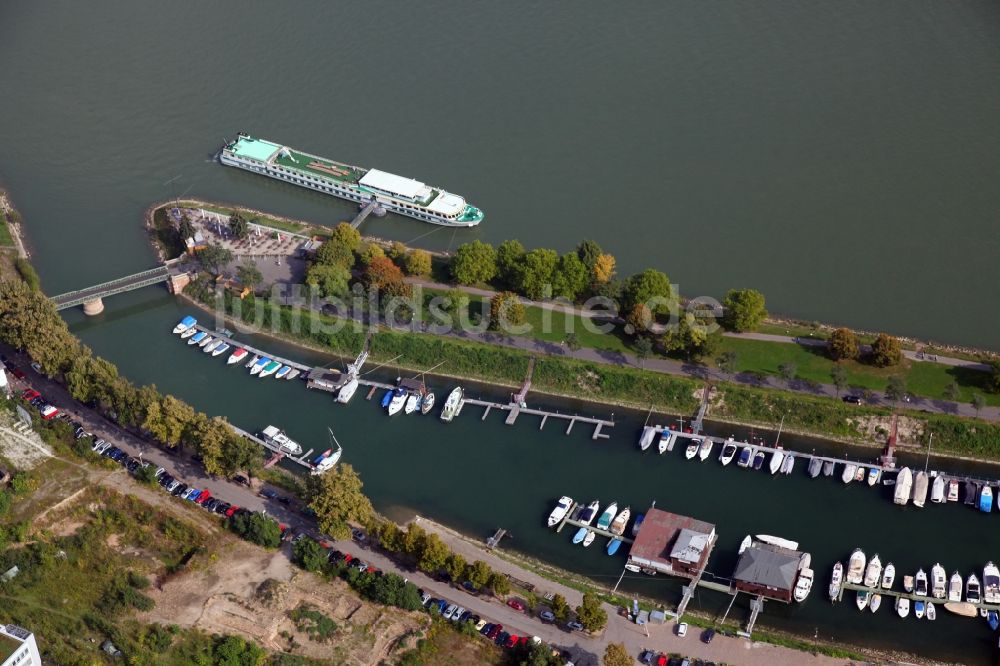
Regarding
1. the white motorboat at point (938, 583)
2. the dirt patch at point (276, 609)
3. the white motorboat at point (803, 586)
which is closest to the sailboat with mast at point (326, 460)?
the dirt patch at point (276, 609)

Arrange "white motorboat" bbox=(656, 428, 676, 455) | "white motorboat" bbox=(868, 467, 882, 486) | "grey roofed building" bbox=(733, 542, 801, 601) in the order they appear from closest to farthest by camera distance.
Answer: "grey roofed building" bbox=(733, 542, 801, 601), "white motorboat" bbox=(868, 467, 882, 486), "white motorboat" bbox=(656, 428, 676, 455)

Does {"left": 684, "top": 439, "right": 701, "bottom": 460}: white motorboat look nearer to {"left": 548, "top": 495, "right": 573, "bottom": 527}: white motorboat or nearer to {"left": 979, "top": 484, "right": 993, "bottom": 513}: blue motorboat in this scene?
{"left": 548, "top": 495, "right": 573, "bottom": 527}: white motorboat

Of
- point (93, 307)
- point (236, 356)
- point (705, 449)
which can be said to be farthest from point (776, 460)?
point (93, 307)

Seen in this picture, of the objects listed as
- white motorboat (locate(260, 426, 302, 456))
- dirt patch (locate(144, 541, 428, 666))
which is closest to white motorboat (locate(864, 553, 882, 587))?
dirt patch (locate(144, 541, 428, 666))

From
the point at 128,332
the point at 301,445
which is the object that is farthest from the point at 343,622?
the point at 128,332

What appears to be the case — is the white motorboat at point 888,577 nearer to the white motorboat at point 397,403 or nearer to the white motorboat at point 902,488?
the white motorboat at point 902,488

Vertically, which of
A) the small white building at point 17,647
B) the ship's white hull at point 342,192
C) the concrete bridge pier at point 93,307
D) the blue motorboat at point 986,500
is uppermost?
the ship's white hull at point 342,192
